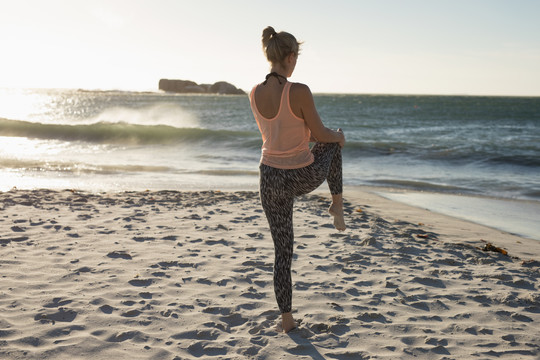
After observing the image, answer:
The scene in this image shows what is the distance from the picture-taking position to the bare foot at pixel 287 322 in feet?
12.6

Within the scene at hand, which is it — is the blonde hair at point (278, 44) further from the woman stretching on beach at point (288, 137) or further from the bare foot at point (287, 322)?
the bare foot at point (287, 322)

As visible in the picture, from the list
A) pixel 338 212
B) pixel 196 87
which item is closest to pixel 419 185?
pixel 338 212

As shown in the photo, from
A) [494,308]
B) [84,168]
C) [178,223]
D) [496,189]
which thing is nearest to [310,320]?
[494,308]

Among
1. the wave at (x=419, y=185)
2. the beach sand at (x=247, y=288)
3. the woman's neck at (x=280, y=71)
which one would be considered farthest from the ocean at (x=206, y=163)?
the woman's neck at (x=280, y=71)

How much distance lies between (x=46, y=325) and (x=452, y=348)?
3055 mm

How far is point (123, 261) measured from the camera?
5.54m

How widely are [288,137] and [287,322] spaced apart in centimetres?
153

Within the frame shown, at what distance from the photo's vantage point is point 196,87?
14812cm

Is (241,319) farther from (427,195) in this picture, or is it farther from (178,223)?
(427,195)

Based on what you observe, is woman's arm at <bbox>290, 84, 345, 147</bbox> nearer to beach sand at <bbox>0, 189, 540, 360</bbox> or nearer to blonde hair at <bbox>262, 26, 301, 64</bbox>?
blonde hair at <bbox>262, 26, 301, 64</bbox>

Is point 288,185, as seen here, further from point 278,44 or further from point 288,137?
point 278,44

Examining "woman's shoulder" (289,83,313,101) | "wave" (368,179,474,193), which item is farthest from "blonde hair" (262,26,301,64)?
"wave" (368,179,474,193)

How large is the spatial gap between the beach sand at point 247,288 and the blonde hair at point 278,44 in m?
2.03

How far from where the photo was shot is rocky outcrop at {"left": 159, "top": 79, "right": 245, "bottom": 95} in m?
Answer: 145
